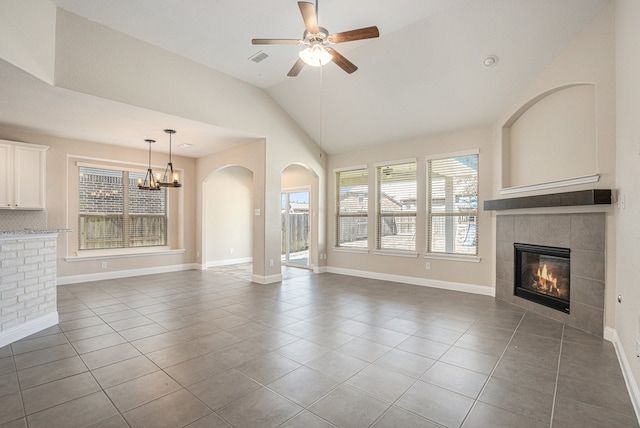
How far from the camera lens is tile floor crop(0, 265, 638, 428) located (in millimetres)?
2045

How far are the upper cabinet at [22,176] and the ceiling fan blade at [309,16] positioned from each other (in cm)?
556

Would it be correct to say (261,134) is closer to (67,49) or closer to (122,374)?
(67,49)

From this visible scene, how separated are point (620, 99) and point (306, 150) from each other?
5296 mm

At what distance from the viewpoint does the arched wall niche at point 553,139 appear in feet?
12.0

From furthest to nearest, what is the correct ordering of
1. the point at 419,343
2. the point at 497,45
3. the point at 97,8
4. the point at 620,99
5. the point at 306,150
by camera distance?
the point at 306,150 → the point at 497,45 → the point at 97,8 → the point at 419,343 → the point at 620,99

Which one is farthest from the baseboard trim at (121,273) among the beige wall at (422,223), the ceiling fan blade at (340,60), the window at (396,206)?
the ceiling fan blade at (340,60)

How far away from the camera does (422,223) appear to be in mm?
6070

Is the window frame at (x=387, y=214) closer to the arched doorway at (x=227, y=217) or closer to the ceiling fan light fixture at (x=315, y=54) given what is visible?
the ceiling fan light fixture at (x=315, y=54)

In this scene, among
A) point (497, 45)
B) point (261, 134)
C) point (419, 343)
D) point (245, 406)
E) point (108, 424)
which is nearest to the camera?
point (108, 424)

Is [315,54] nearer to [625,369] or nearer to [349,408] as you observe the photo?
[349,408]

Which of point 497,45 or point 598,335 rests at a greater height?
point 497,45

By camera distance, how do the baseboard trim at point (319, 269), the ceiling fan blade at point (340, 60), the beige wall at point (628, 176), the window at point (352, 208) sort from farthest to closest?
the baseboard trim at point (319, 269) → the window at point (352, 208) → the ceiling fan blade at point (340, 60) → the beige wall at point (628, 176)

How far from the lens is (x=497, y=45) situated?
3.97 meters

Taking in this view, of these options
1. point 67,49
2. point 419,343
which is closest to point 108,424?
point 419,343
